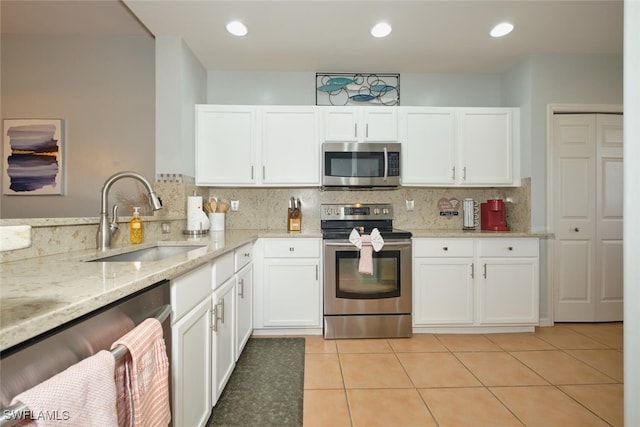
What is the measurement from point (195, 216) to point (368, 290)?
1.59 metres

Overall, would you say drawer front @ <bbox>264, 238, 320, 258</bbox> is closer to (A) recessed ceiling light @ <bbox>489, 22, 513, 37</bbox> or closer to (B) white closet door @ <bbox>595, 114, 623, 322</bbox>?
(A) recessed ceiling light @ <bbox>489, 22, 513, 37</bbox>

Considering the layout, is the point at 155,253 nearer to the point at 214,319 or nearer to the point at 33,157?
the point at 214,319

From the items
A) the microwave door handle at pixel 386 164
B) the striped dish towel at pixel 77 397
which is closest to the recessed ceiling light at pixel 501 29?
the microwave door handle at pixel 386 164

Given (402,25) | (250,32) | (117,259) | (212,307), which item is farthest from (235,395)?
(402,25)

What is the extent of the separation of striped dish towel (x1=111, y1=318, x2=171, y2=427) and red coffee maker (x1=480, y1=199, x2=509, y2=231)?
3.10m

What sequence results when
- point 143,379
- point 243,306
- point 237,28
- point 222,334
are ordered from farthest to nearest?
1. point 237,28
2. point 243,306
3. point 222,334
4. point 143,379

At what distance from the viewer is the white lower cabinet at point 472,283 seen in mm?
2762

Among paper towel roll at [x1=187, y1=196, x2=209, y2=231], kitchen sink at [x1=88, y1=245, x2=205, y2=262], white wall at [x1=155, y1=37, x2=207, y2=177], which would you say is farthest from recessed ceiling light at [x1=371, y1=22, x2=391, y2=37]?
kitchen sink at [x1=88, y1=245, x2=205, y2=262]

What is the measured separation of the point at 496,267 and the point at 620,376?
1020mm

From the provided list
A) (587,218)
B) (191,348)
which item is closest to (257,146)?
(191,348)

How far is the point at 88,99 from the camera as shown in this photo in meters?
2.90

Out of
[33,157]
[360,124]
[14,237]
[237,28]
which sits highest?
[237,28]

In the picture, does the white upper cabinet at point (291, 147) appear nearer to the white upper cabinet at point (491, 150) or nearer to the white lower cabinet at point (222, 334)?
the white lower cabinet at point (222, 334)

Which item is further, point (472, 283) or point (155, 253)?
point (472, 283)
